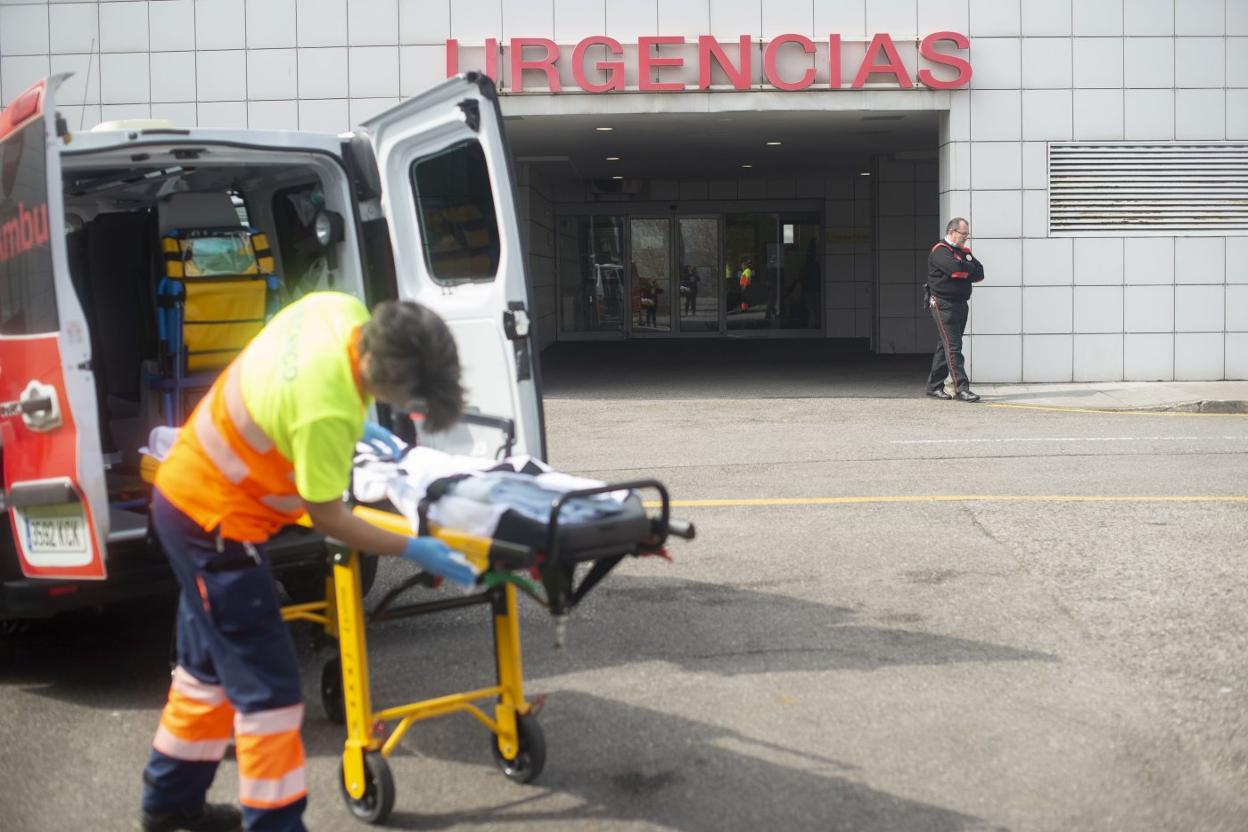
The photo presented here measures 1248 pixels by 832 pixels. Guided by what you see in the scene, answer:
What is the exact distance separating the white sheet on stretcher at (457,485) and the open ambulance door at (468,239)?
0.84 metres

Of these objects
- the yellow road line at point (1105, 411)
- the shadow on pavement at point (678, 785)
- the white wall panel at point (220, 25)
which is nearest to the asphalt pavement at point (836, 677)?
the shadow on pavement at point (678, 785)

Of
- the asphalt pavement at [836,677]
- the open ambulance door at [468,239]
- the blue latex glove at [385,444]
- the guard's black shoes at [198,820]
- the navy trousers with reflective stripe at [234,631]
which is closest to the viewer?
the navy trousers with reflective stripe at [234,631]

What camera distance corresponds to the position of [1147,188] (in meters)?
17.0

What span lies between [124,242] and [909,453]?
6.32 metres

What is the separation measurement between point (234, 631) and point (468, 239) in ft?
9.26

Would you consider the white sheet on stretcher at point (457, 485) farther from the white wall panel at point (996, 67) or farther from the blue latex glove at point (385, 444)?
the white wall panel at point (996, 67)

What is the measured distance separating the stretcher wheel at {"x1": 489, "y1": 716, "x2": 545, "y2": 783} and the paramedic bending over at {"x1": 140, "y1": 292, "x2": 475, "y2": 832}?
788 millimetres

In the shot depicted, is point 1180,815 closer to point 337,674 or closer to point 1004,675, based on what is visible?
point 1004,675

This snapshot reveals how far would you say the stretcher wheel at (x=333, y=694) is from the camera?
5.29m

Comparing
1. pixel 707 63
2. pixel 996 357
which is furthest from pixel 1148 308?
pixel 707 63

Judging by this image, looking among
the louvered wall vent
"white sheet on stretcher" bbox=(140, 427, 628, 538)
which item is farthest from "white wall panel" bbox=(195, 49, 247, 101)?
"white sheet on stretcher" bbox=(140, 427, 628, 538)

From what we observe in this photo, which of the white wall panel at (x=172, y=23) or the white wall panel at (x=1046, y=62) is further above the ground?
the white wall panel at (x=172, y=23)

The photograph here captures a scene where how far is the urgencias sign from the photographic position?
1666 centimetres

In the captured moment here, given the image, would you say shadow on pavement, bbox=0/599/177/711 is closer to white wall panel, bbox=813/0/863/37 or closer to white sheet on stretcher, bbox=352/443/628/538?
white sheet on stretcher, bbox=352/443/628/538
